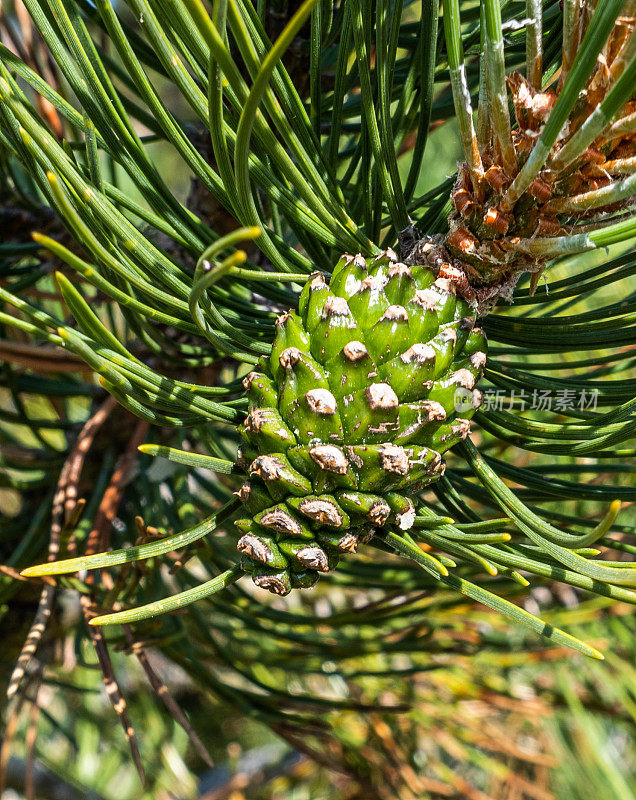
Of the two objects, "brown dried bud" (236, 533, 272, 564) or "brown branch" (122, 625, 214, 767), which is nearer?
"brown dried bud" (236, 533, 272, 564)

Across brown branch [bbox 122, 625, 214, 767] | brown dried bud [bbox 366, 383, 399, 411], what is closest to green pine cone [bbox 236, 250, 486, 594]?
brown dried bud [bbox 366, 383, 399, 411]

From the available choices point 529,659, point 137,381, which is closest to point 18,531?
point 137,381

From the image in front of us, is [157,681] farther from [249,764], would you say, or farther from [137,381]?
[249,764]

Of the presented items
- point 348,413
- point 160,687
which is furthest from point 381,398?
point 160,687

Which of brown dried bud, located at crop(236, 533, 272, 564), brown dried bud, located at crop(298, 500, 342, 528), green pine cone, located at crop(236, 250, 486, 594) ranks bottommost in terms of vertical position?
brown dried bud, located at crop(236, 533, 272, 564)

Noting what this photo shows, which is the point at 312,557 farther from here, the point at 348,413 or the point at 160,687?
the point at 160,687

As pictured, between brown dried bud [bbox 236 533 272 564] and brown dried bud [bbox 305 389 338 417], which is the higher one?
brown dried bud [bbox 305 389 338 417]

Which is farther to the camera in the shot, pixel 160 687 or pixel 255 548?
pixel 160 687

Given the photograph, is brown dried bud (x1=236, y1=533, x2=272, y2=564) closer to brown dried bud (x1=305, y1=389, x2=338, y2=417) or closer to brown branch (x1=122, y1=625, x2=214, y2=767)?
brown dried bud (x1=305, y1=389, x2=338, y2=417)

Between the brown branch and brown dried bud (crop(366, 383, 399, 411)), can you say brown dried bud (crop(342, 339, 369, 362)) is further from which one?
the brown branch
